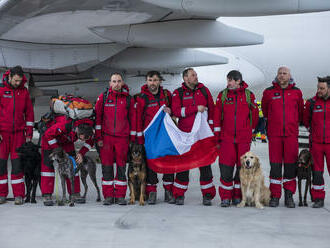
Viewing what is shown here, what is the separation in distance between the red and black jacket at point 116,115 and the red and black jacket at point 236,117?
1297mm

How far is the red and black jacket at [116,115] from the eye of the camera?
6.41 metres

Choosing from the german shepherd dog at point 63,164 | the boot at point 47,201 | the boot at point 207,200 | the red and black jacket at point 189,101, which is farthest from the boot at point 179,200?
the boot at point 47,201

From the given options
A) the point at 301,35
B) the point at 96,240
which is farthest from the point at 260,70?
the point at 96,240

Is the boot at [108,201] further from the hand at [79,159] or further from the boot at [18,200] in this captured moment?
the boot at [18,200]

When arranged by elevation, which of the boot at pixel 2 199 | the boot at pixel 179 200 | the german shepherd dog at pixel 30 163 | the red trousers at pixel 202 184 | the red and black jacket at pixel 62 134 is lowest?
the boot at pixel 179 200

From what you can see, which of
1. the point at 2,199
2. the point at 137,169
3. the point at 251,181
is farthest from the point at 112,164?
the point at 251,181

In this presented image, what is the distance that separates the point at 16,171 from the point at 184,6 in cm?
419

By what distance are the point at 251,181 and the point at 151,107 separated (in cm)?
189

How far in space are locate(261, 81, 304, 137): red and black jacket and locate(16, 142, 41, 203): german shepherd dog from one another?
3.56 meters

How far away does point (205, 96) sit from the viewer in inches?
259

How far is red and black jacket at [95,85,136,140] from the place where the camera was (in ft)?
21.0

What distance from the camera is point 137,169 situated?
6.31m

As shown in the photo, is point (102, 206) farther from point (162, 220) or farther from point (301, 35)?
point (301, 35)

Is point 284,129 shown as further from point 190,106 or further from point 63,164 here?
point 63,164
